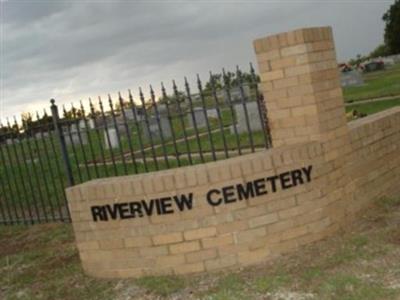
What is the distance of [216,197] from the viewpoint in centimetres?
476

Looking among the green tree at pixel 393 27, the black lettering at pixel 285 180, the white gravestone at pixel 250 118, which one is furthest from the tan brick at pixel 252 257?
the green tree at pixel 393 27

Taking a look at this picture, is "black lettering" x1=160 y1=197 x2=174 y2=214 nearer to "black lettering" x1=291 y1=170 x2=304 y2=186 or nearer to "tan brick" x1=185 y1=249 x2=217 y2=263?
"tan brick" x1=185 y1=249 x2=217 y2=263

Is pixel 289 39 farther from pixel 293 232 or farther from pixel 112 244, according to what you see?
pixel 112 244

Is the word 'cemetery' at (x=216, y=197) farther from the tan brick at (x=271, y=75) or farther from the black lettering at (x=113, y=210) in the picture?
the tan brick at (x=271, y=75)

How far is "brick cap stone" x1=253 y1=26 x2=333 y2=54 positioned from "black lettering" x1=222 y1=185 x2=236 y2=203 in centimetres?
138

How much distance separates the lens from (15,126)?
7723 millimetres

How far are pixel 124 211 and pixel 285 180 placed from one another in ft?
4.97

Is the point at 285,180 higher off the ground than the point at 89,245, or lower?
higher

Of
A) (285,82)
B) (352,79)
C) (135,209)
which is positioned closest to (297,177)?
(285,82)

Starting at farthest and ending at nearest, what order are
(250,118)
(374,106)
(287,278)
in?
(374,106), (250,118), (287,278)

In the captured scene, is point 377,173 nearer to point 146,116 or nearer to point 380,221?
point 380,221

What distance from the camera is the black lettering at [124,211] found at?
4949 millimetres

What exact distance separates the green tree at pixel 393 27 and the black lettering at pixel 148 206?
63595 millimetres

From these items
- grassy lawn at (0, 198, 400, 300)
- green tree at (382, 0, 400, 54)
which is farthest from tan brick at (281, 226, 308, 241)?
green tree at (382, 0, 400, 54)
